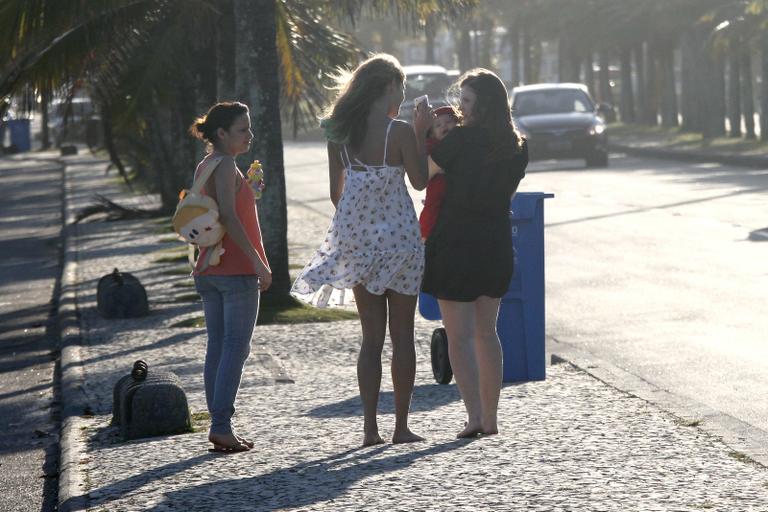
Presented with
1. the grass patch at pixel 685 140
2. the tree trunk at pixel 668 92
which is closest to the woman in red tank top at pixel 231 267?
the grass patch at pixel 685 140

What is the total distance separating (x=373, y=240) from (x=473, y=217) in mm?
474

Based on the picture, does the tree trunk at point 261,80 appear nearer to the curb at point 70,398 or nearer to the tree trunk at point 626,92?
the curb at point 70,398

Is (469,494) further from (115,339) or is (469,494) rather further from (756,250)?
(756,250)

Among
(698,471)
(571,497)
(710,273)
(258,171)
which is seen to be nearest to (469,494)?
(571,497)

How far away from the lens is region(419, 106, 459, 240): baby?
23.4 ft

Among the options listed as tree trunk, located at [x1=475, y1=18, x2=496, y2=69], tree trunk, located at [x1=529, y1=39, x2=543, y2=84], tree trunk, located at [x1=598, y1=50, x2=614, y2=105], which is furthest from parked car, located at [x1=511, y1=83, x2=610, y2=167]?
tree trunk, located at [x1=475, y1=18, x2=496, y2=69]

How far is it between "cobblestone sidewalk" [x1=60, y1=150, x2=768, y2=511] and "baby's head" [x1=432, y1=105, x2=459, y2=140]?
1.39 meters

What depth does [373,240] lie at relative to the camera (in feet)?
22.7

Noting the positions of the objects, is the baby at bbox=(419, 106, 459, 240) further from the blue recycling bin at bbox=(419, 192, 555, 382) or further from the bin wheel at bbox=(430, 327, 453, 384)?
the bin wheel at bbox=(430, 327, 453, 384)

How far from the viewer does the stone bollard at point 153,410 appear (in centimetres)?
779

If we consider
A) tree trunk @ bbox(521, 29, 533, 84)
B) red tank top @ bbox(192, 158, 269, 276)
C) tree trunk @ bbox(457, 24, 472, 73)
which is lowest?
red tank top @ bbox(192, 158, 269, 276)

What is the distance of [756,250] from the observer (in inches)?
618

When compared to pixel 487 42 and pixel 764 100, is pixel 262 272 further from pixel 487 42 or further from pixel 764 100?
pixel 487 42

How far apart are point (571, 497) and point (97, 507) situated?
187 centimetres
